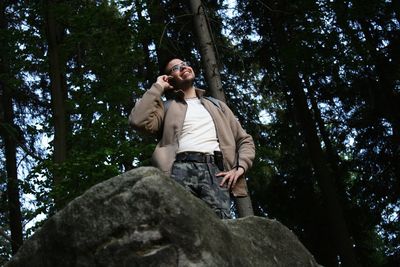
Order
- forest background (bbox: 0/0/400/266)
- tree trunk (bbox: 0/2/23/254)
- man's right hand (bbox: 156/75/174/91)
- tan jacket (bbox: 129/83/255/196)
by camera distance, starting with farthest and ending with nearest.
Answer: tree trunk (bbox: 0/2/23/254), forest background (bbox: 0/0/400/266), man's right hand (bbox: 156/75/174/91), tan jacket (bbox: 129/83/255/196)

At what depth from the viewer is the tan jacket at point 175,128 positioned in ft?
13.5

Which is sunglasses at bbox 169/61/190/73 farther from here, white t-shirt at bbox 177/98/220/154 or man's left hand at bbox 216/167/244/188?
man's left hand at bbox 216/167/244/188

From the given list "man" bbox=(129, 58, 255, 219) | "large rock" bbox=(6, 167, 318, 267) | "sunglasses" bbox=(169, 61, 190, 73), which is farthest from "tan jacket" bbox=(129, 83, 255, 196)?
"large rock" bbox=(6, 167, 318, 267)

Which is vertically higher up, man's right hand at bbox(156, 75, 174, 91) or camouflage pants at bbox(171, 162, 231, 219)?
man's right hand at bbox(156, 75, 174, 91)

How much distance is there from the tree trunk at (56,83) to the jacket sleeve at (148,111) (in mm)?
7239

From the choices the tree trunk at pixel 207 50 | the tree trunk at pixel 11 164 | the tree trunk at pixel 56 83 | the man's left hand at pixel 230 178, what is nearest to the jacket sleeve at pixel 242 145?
the man's left hand at pixel 230 178

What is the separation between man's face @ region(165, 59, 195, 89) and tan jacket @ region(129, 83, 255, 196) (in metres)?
0.14

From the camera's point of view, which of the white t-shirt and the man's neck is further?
the man's neck

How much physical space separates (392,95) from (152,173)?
11.2m

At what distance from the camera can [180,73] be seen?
4.45 m

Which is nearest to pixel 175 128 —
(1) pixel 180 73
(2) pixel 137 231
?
(1) pixel 180 73

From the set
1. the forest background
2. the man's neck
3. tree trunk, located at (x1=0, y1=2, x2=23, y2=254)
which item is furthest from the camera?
tree trunk, located at (x1=0, y1=2, x2=23, y2=254)

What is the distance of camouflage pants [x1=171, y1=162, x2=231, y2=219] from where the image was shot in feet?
13.2

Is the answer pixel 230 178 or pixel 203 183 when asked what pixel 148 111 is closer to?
pixel 203 183
